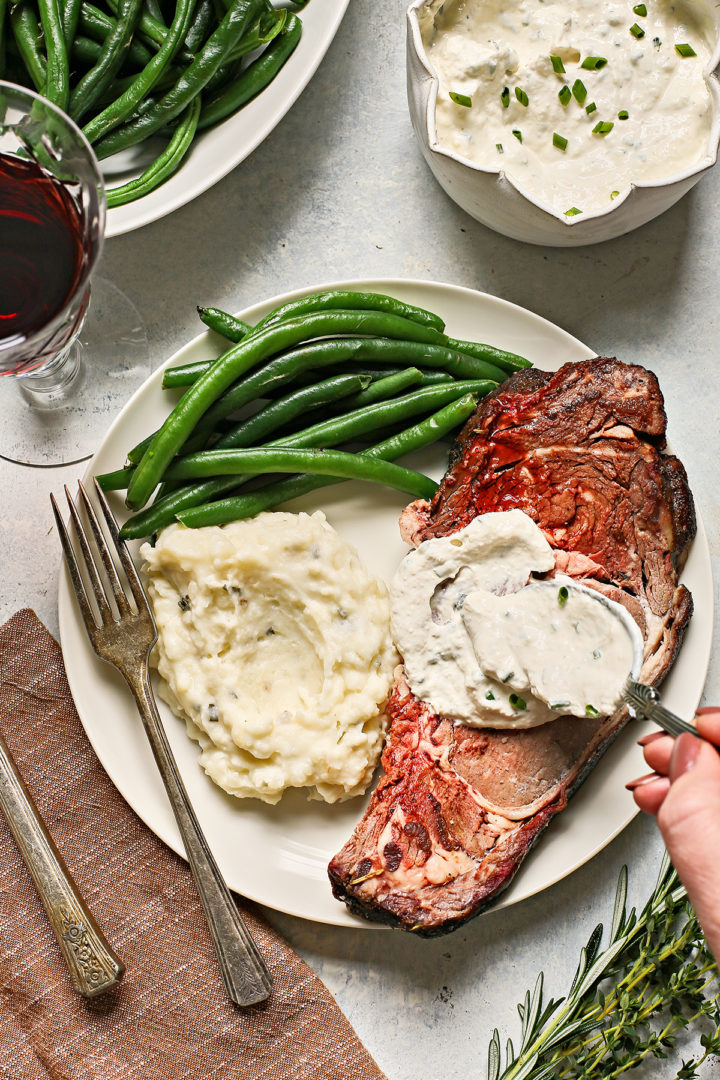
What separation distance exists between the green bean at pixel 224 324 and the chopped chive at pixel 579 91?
5.41 feet

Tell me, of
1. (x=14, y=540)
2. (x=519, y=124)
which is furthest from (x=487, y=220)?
(x=14, y=540)

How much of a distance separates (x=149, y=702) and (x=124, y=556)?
0.59 m

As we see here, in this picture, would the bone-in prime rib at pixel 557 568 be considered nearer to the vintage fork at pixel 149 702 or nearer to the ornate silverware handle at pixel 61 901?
the vintage fork at pixel 149 702

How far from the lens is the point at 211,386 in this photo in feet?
11.7

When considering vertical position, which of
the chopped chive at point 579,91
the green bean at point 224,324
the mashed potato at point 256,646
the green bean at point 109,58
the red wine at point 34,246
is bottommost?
the mashed potato at point 256,646

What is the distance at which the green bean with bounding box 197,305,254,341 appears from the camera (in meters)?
3.72

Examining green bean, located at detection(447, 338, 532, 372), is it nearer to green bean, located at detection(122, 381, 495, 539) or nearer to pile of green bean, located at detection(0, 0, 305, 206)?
green bean, located at detection(122, 381, 495, 539)

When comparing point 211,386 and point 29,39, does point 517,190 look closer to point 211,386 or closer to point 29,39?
point 211,386

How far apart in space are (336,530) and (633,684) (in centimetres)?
144

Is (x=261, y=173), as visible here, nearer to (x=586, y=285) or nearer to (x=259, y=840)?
(x=586, y=285)

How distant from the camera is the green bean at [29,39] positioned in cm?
355

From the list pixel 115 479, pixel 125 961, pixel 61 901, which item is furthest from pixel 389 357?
pixel 125 961

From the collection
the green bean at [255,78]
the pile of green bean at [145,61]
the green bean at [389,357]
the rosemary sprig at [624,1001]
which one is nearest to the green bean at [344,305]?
the green bean at [389,357]

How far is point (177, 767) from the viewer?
3.66 meters
